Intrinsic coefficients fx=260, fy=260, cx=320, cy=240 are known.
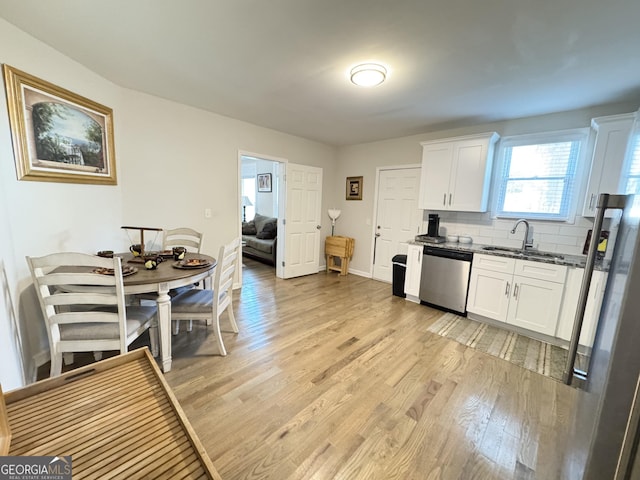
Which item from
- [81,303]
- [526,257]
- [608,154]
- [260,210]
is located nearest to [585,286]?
[526,257]

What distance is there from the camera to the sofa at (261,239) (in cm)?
544

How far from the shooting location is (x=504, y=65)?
208 centimetres

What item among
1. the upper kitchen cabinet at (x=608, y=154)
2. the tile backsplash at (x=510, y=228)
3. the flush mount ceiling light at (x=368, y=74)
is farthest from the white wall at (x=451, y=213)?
the flush mount ceiling light at (x=368, y=74)

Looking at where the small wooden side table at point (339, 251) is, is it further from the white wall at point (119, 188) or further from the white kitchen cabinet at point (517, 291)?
the white kitchen cabinet at point (517, 291)

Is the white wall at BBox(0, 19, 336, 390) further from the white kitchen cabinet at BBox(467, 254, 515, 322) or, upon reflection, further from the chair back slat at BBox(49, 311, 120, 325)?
the white kitchen cabinet at BBox(467, 254, 515, 322)

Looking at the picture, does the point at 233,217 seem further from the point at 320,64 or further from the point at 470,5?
the point at 470,5

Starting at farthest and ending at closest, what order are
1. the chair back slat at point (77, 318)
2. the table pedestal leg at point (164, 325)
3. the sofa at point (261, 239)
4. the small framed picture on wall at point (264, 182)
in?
the small framed picture on wall at point (264, 182) < the sofa at point (261, 239) < the table pedestal leg at point (164, 325) < the chair back slat at point (77, 318)

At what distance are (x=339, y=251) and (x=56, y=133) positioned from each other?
399cm

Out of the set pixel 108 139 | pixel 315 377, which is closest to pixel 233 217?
pixel 108 139

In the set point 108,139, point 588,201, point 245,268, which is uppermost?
point 108,139

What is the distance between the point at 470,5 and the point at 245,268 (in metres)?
4.91

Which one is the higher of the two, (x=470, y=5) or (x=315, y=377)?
(x=470, y=5)

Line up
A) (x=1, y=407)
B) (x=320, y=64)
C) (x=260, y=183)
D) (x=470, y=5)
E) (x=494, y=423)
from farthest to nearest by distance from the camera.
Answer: (x=260, y=183), (x=320, y=64), (x=494, y=423), (x=470, y=5), (x=1, y=407)

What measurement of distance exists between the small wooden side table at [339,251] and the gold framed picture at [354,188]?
2.70 ft
